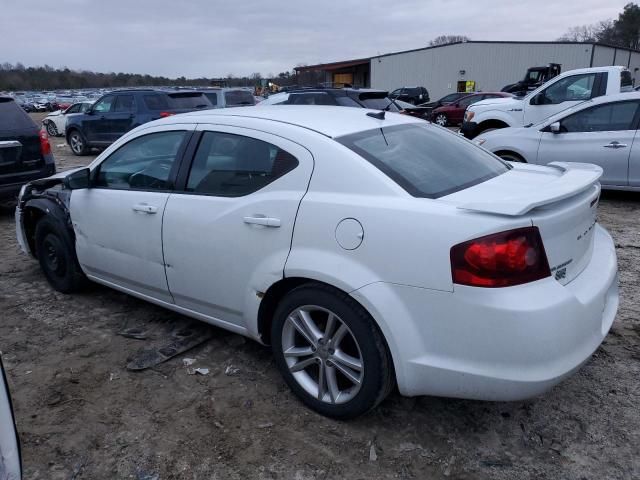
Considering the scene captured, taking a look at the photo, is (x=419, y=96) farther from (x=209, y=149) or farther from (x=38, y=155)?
(x=209, y=149)

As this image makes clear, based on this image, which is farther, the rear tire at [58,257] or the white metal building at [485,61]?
the white metal building at [485,61]

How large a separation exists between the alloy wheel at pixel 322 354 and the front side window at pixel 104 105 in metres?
12.7

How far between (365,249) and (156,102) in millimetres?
11855

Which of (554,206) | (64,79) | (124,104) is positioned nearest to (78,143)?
(124,104)

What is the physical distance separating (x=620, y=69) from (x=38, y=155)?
11.3 m

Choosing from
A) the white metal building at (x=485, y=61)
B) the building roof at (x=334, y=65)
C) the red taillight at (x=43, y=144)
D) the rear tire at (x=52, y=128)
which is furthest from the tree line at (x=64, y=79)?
the red taillight at (x=43, y=144)

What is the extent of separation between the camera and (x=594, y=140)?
7.21 metres

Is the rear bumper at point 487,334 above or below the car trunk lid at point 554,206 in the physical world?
below

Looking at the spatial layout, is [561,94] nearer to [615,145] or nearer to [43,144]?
[615,145]

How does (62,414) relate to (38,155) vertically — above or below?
below

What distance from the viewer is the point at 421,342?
2309mm

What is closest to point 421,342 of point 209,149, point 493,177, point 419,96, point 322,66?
point 493,177

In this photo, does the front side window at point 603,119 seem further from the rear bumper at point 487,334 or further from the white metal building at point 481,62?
the white metal building at point 481,62

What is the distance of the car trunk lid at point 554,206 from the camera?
7.28 feet
